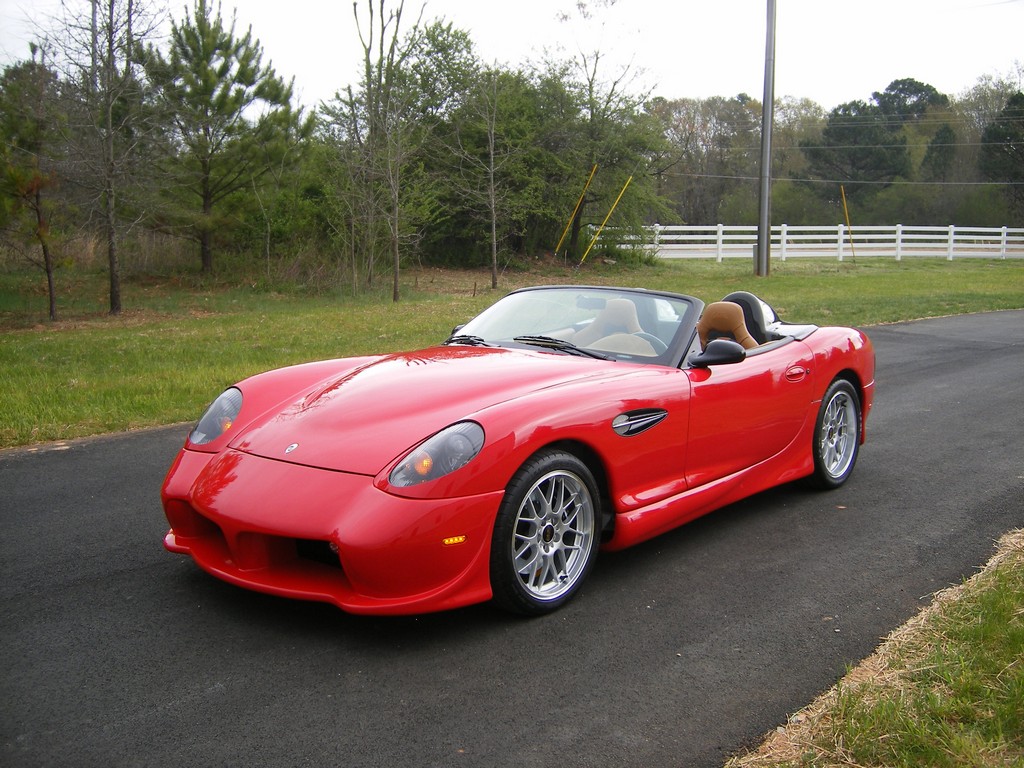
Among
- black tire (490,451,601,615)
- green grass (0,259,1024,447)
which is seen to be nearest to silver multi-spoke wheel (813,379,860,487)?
black tire (490,451,601,615)

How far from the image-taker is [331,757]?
8.21ft

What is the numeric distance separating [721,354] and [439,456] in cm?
165

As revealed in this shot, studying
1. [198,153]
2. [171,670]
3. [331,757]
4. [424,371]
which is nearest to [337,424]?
[424,371]

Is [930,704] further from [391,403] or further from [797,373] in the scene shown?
[797,373]

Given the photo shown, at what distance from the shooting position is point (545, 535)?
3.50 meters

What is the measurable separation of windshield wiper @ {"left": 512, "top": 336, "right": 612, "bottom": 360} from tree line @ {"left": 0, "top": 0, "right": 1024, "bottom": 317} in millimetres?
14575

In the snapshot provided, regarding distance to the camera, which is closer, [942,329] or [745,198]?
[942,329]

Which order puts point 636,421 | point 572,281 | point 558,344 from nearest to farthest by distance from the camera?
point 636,421 < point 558,344 < point 572,281

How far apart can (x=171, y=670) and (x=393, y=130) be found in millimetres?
20200

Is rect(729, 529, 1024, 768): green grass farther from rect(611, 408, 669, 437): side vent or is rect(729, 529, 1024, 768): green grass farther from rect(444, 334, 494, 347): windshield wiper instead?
rect(444, 334, 494, 347): windshield wiper

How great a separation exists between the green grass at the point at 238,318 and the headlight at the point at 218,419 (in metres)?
3.10

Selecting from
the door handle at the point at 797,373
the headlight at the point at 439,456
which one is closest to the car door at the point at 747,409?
the door handle at the point at 797,373

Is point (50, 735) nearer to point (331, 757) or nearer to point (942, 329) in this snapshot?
point (331, 757)

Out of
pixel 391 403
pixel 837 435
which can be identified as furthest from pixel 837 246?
pixel 391 403
